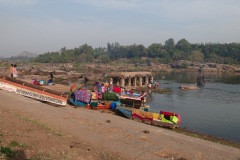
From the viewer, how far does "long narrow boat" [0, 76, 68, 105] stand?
83.3 feet

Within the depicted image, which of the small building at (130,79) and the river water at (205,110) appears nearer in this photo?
the river water at (205,110)

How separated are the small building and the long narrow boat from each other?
24.6m

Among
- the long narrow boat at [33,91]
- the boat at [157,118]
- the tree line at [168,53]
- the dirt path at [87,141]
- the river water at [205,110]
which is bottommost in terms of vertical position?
the river water at [205,110]

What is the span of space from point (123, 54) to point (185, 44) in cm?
3817

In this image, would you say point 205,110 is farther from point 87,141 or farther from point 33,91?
point 87,141

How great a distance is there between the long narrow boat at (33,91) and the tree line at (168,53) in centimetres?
11840

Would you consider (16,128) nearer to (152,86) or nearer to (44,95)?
(44,95)

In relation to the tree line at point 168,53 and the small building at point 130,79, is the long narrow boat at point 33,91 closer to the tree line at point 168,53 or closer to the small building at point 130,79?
the small building at point 130,79

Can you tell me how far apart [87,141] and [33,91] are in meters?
13.3

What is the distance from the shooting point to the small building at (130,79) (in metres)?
49.7

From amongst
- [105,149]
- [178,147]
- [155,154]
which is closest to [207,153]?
[178,147]

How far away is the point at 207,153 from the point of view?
1505 centimetres

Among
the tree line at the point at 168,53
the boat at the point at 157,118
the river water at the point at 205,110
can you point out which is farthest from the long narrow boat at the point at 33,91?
the tree line at the point at 168,53

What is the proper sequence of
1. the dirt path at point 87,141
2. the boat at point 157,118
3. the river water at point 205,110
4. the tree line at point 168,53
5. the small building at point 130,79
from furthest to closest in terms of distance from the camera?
the tree line at point 168,53
the small building at point 130,79
the river water at point 205,110
the boat at point 157,118
the dirt path at point 87,141
